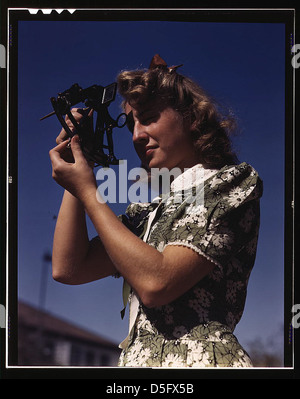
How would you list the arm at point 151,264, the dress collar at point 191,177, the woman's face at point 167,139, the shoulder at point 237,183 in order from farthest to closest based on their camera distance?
the woman's face at point 167,139, the dress collar at point 191,177, the shoulder at point 237,183, the arm at point 151,264

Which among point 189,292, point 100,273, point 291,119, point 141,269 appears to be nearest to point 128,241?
point 141,269

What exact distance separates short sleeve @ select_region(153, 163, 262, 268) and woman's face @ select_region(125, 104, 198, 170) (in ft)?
0.61

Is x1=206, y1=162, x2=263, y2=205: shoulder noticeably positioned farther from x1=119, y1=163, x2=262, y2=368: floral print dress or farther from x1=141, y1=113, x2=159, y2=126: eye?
x1=141, y1=113, x2=159, y2=126: eye

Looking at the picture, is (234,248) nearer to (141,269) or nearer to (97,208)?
(141,269)

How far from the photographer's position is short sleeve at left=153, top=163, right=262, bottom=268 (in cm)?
152

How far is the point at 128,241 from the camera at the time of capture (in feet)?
4.90

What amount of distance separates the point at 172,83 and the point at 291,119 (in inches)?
18.5

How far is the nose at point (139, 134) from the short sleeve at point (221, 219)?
304mm

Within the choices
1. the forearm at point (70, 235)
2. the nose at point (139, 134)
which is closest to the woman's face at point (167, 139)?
the nose at point (139, 134)

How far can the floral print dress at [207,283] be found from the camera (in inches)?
58.9

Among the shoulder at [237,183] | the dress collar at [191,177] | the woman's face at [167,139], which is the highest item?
the woman's face at [167,139]

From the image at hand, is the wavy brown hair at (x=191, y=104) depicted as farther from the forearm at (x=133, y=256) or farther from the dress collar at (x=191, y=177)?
the forearm at (x=133, y=256)

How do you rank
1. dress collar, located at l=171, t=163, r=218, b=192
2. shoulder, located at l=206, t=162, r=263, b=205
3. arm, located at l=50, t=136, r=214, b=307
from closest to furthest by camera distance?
arm, located at l=50, t=136, r=214, b=307 < shoulder, located at l=206, t=162, r=263, b=205 < dress collar, located at l=171, t=163, r=218, b=192

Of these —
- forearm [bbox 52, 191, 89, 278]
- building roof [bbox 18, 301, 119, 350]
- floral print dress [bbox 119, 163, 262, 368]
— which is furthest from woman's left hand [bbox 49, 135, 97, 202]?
building roof [bbox 18, 301, 119, 350]
